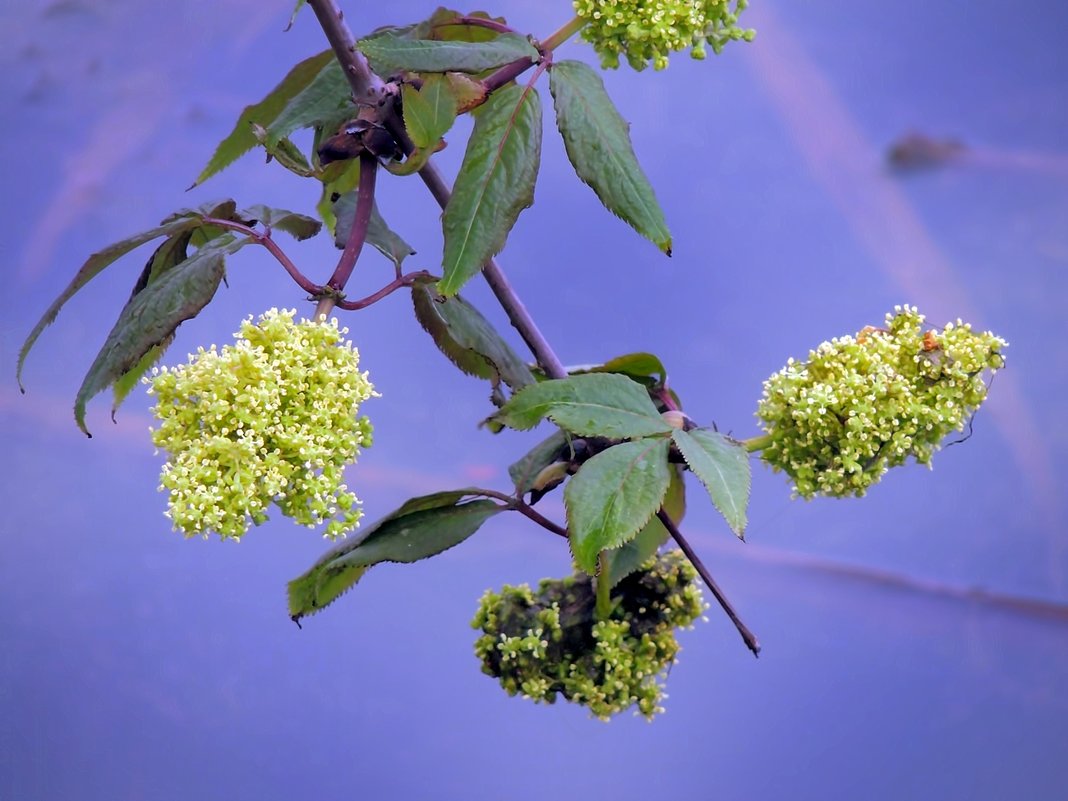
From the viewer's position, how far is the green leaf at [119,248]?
0.65m

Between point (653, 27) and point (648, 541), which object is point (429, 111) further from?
point (648, 541)

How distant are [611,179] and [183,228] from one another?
0.76ft

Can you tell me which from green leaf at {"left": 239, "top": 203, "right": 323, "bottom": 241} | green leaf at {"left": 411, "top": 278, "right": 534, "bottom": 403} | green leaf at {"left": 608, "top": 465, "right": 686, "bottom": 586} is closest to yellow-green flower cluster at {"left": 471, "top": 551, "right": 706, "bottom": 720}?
green leaf at {"left": 608, "top": 465, "right": 686, "bottom": 586}

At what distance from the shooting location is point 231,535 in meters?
0.57

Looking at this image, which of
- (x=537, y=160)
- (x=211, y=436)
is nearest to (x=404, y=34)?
(x=537, y=160)

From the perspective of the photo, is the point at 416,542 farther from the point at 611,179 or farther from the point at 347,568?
the point at 611,179

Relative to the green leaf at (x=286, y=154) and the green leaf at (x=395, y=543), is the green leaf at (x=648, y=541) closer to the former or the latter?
the green leaf at (x=395, y=543)

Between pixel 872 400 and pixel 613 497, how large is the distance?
0.50ft

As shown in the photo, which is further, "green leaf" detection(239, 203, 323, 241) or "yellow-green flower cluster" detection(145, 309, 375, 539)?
"green leaf" detection(239, 203, 323, 241)

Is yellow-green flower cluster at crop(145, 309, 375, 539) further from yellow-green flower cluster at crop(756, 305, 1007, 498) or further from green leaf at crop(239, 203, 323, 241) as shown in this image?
yellow-green flower cluster at crop(756, 305, 1007, 498)

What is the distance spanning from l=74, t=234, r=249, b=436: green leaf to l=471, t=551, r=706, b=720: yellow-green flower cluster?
0.98 ft

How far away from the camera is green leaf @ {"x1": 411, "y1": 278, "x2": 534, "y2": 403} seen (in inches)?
26.7

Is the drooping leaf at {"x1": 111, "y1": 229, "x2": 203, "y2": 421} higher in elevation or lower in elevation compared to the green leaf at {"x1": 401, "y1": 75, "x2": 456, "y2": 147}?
higher

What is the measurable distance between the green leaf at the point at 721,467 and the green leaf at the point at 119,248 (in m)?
0.28
